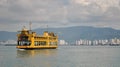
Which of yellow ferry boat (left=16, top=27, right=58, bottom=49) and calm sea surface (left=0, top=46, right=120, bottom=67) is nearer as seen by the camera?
calm sea surface (left=0, top=46, right=120, bottom=67)

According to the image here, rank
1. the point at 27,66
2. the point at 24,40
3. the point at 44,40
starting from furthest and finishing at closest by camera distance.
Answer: the point at 44,40, the point at 24,40, the point at 27,66

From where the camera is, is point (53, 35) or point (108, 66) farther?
point (53, 35)

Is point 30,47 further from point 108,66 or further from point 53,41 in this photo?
point 108,66

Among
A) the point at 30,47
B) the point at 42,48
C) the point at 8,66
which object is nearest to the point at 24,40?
the point at 30,47

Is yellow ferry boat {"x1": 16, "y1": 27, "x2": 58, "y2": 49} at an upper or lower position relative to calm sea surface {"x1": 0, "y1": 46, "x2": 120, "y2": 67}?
upper

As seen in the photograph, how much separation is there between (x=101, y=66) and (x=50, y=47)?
220 feet

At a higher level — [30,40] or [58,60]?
[30,40]

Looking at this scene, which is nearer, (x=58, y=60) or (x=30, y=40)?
(x=58, y=60)

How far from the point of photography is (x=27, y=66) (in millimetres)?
40656

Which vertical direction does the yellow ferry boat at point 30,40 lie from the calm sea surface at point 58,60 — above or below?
above

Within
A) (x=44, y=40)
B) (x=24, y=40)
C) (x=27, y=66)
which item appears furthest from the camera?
(x=44, y=40)

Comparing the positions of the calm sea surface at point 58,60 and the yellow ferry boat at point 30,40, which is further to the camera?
the yellow ferry boat at point 30,40

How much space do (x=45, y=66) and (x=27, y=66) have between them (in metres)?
2.39

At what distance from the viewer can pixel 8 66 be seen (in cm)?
4128
